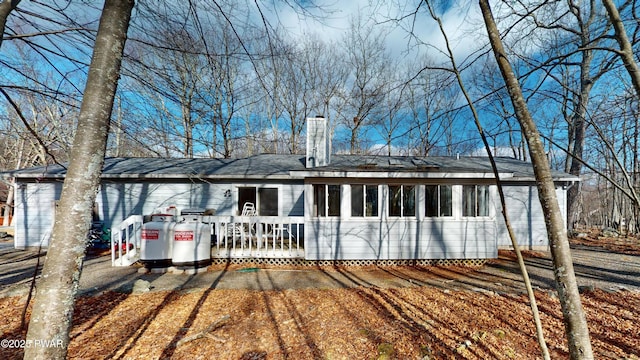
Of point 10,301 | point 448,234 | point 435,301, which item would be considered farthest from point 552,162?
point 10,301

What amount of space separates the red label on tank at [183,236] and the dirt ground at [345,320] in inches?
44.9

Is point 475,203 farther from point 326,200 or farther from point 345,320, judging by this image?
point 345,320

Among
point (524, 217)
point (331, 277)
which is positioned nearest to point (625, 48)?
point (331, 277)

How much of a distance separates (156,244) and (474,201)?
7995mm

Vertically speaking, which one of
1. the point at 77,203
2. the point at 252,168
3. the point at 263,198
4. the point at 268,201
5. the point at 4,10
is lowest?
the point at 268,201

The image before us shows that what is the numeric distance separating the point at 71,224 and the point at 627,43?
4486 millimetres

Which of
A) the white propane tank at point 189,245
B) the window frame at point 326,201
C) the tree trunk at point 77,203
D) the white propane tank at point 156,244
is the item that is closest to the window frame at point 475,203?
the window frame at point 326,201

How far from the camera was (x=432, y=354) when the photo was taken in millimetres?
2781

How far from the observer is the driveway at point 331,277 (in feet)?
15.8

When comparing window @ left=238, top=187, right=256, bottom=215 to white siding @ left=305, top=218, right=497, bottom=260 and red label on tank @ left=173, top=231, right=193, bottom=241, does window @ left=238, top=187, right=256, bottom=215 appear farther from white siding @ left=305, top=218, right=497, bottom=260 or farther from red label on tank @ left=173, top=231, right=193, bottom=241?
white siding @ left=305, top=218, right=497, bottom=260

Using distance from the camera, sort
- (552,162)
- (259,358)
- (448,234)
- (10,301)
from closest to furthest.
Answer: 1. (259,358)
2. (10,301)
3. (448,234)
4. (552,162)

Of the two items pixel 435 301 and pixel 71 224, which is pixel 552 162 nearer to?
pixel 435 301

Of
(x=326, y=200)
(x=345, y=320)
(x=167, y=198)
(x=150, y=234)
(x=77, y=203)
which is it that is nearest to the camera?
(x=77, y=203)

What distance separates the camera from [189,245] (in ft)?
18.1
